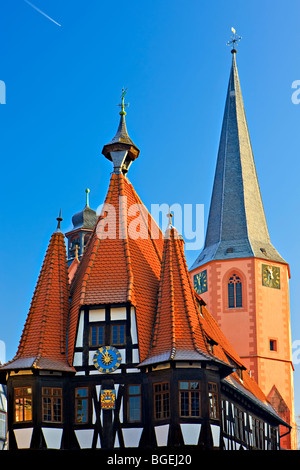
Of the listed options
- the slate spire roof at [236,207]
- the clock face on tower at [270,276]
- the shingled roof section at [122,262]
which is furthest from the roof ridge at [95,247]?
the clock face on tower at [270,276]

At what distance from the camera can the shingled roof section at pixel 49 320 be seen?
40.8 meters

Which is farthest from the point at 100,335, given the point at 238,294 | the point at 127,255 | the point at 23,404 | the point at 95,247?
the point at 238,294

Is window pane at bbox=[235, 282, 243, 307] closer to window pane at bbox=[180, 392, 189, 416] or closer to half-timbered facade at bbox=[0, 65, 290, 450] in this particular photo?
half-timbered facade at bbox=[0, 65, 290, 450]

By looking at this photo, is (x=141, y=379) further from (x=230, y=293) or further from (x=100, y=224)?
(x=230, y=293)

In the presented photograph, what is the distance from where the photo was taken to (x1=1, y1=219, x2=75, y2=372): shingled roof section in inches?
1608

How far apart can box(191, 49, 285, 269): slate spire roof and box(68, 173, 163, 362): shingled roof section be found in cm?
2678

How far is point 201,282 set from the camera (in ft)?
244

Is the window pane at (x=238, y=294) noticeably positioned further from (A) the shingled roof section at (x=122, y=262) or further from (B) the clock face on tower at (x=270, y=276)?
(A) the shingled roof section at (x=122, y=262)

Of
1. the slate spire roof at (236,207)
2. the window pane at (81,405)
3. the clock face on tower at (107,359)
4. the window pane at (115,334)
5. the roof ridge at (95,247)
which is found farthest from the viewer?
the slate spire roof at (236,207)

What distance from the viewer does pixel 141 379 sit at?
40.5 meters

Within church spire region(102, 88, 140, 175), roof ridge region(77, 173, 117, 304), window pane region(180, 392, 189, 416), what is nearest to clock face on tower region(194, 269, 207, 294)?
church spire region(102, 88, 140, 175)

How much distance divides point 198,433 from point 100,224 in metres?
10.7

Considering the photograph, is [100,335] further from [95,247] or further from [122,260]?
[95,247]

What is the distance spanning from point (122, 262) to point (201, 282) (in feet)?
103
